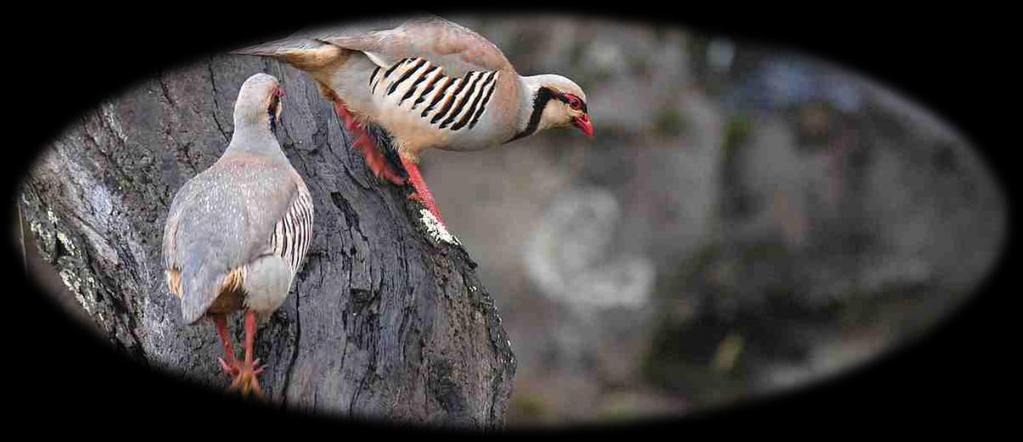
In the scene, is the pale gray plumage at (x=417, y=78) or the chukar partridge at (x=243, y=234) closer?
the chukar partridge at (x=243, y=234)

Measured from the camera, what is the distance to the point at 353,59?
4922 millimetres

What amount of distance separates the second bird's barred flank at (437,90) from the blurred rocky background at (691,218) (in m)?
4.80

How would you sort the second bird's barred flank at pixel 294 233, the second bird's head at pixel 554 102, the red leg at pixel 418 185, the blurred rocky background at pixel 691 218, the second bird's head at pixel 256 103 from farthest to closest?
the blurred rocky background at pixel 691 218 < the second bird's head at pixel 554 102 < the red leg at pixel 418 185 < the second bird's head at pixel 256 103 < the second bird's barred flank at pixel 294 233

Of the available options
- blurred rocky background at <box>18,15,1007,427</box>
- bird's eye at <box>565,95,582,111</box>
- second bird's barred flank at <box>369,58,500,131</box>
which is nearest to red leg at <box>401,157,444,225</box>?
second bird's barred flank at <box>369,58,500,131</box>

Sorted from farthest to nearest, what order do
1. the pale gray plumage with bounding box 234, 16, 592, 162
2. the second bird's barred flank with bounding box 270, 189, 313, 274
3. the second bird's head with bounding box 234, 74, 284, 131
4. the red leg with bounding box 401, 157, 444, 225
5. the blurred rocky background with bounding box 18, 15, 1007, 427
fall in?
the blurred rocky background with bounding box 18, 15, 1007, 427 → the red leg with bounding box 401, 157, 444, 225 → the pale gray plumage with bounding box 234, 16, 592, 162 → the second bird's head with bounding box 234, 74, 284, 131 → the second bird's barred flank with bounding box 270, 189, 313, 274

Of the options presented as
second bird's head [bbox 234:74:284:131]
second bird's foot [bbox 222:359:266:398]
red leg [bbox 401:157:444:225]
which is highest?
second bird's head [bbox 234:74:284:131]

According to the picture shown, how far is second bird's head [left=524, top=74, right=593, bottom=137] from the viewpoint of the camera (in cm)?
534

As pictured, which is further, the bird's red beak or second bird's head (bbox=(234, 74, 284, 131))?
the bird's red beak

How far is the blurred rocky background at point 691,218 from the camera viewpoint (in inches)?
392

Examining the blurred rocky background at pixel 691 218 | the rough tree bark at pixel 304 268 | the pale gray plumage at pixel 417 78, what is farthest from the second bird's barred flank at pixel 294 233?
the blurred rocky background at pixel 691 218

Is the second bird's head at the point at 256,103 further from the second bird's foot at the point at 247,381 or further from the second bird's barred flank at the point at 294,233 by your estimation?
the second bird's foot at the point at 247,381

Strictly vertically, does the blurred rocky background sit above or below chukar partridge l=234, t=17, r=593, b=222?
below

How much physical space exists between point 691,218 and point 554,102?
209 inches

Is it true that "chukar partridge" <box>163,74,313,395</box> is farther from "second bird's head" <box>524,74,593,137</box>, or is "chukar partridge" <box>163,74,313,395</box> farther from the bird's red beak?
the bird's red beak
